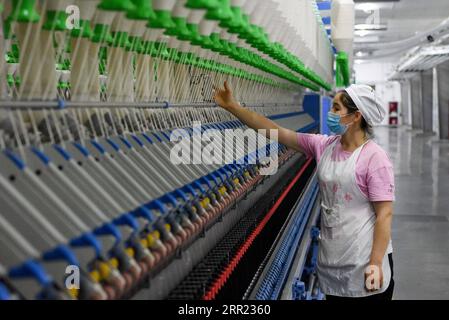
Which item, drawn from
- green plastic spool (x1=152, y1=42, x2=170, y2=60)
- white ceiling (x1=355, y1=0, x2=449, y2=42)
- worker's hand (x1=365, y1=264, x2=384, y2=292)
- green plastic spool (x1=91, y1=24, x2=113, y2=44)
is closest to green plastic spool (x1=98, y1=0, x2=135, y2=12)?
green plastic spool (x1=91, y1=24, x2=113, y2=44)

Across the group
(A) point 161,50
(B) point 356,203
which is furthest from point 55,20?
(B) point 356,203

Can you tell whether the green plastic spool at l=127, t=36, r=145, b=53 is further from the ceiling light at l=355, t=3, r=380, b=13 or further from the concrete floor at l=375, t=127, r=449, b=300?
the ceiling light at l=355, t=3, r=380, b=13

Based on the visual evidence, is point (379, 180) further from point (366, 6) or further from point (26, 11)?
point (366, 6)

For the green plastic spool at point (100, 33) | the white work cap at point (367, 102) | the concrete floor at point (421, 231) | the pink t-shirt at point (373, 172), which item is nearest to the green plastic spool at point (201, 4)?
the green plastic spool at point (100, 33)

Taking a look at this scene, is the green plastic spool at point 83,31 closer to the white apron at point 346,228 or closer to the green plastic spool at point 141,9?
the green plastic spool at point 141,9

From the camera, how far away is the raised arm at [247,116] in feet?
11.2

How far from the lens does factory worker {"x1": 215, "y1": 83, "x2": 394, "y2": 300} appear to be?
9.64ft

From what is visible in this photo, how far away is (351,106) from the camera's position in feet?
10.2

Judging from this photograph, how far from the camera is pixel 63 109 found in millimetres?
1973

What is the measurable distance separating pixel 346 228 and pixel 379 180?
1.08 ft

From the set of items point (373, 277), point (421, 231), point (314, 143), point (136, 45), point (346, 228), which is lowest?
point (421, 231)

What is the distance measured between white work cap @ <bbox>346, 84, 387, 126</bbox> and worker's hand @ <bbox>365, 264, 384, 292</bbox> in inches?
29.1
